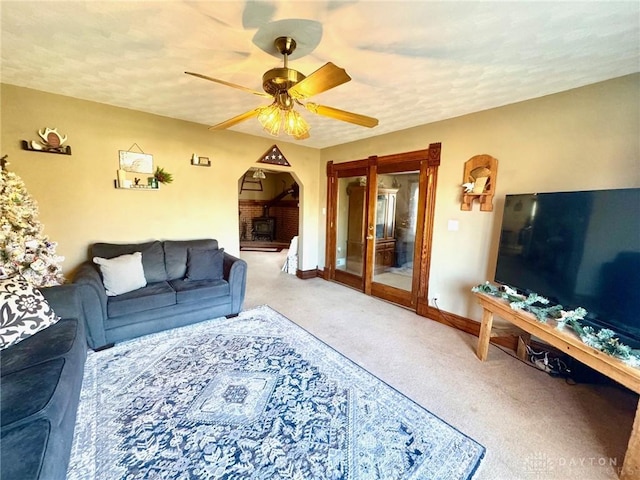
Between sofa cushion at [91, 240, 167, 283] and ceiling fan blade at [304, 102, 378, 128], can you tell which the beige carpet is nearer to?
sofa cushion at [91, 240, 167, 283]

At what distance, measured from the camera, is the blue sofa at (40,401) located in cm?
97

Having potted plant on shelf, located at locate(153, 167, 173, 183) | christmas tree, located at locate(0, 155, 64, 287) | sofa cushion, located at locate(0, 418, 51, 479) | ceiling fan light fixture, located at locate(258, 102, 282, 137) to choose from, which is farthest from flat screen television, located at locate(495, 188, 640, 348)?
christmas tree, located at locate(0, 155, 64, 287)

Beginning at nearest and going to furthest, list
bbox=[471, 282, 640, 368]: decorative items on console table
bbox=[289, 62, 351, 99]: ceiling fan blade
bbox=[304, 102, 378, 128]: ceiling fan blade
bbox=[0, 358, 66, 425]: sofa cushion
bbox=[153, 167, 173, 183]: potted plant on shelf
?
bbox=[0, 358, 66, 425]: sofa cushion → bbox=[289, 62, 351, 99]: ceiling fan blade → bbox=[471, 282, 640, 368]: decorative items on console table → bbox=[304, 102, 378, 128]: ceiling fan blade → bbox=[153, 167, 173, 183]: potted plant on shelf

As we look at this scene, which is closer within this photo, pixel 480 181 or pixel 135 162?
pixel 480 181

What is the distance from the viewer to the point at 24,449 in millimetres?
984

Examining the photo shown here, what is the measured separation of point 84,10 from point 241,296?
8.92 feet

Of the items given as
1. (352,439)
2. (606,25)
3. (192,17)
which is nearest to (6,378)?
(352,439)

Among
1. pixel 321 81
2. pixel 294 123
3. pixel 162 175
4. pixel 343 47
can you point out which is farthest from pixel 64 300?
pixel 343 47

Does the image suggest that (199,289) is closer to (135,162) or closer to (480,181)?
(135,162)

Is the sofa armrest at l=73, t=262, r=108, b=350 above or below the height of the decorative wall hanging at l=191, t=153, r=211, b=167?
below

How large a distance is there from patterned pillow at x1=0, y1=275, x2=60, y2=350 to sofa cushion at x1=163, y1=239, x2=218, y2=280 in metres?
1.29

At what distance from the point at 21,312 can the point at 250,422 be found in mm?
1704

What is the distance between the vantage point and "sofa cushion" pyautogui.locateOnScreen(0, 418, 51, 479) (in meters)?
0.93

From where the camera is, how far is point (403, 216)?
381 cm
